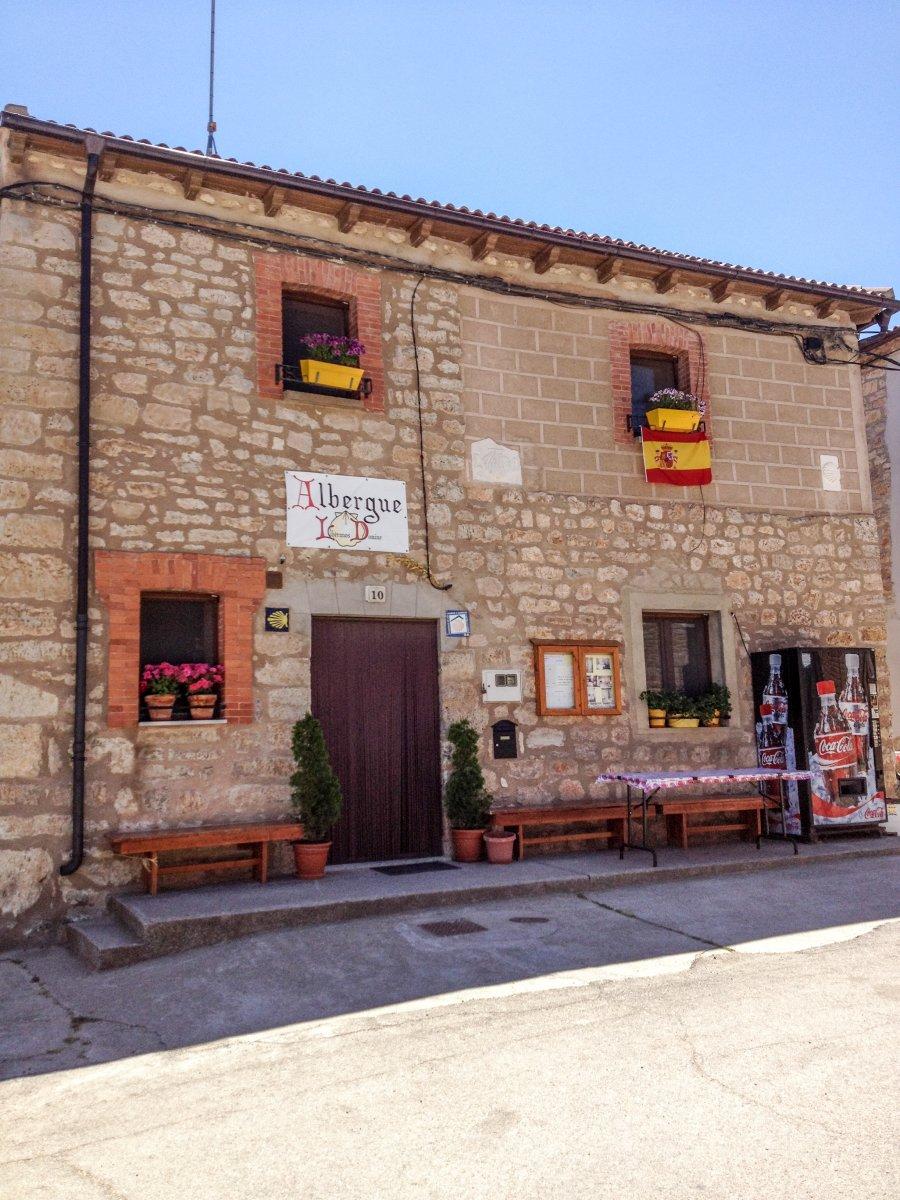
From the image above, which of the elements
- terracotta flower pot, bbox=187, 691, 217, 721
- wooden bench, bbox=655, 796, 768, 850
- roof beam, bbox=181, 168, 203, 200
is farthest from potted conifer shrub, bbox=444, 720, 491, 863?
roof beam, bbox=181, 168, 203, 200

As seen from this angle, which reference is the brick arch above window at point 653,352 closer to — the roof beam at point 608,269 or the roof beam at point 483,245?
the roof beam at point 608,269

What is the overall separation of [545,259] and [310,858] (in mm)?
6127

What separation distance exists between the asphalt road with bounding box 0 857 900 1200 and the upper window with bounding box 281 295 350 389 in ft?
16.4

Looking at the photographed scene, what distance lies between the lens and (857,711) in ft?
30.8

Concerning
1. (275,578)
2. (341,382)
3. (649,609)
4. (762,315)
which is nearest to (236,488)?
(275,578)

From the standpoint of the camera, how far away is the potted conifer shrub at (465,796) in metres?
8.16

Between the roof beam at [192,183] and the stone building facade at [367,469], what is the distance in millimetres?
26

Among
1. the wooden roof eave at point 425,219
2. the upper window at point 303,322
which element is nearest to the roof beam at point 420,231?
the wooden roof eave at point 425,219

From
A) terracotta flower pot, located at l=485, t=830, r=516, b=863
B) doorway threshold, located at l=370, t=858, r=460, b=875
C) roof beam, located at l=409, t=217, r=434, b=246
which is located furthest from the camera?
roof beam, located at l=409, t=217, r=434, b=246

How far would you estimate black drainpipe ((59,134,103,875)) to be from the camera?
6.83 m

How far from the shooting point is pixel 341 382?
328 inches

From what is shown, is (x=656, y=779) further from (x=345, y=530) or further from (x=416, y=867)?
(x=345, y=530)

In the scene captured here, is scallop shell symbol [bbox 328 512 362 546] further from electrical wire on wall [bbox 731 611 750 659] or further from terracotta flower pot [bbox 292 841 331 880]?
electrical wire on wall [bbox 731 611 750 659]

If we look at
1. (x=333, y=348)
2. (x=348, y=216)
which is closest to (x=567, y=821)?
(x=333, y=348)
